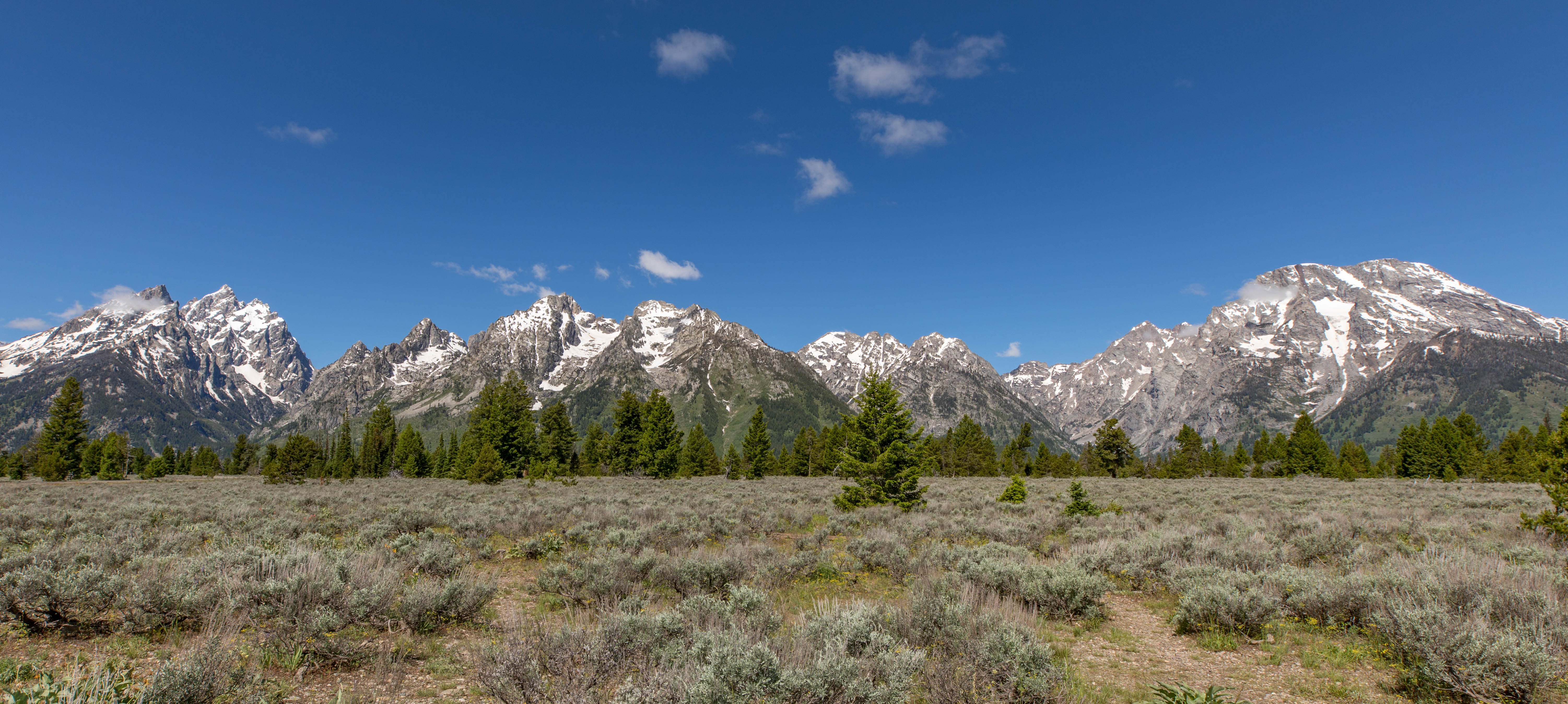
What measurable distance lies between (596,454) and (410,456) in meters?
24.6

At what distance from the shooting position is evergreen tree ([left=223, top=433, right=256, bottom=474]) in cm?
9106

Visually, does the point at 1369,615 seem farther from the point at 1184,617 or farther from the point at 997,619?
the point at 997,619

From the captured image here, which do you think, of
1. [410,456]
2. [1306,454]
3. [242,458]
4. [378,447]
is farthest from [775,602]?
[242,458]

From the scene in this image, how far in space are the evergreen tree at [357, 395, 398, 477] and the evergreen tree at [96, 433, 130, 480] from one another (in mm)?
20413

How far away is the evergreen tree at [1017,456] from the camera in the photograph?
77.1 metres

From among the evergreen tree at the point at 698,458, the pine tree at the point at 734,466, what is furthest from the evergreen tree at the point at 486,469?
the pine tree at the point at 734,466

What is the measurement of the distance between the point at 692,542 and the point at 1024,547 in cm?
814

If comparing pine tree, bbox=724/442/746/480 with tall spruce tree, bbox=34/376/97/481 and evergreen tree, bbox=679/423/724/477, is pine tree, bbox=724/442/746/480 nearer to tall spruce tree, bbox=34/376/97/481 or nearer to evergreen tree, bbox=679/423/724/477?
evergreen tree, bbox=679/423/724/477

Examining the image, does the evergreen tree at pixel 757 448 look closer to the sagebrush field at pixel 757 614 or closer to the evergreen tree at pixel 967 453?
the evergreen tree at pixel 967 453

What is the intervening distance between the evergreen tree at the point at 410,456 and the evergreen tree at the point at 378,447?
0.77 m

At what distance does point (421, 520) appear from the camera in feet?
53.5

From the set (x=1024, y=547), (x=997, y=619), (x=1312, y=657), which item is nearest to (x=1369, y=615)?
(x=1312, y=657)

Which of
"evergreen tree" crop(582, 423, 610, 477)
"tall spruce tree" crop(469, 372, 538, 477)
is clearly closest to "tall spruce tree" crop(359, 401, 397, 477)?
"evergreen tree" crop(582, 423, 610, 477)

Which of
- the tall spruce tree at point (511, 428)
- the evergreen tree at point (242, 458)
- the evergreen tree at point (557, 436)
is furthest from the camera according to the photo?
the evergreen tree at point (242, 458)
